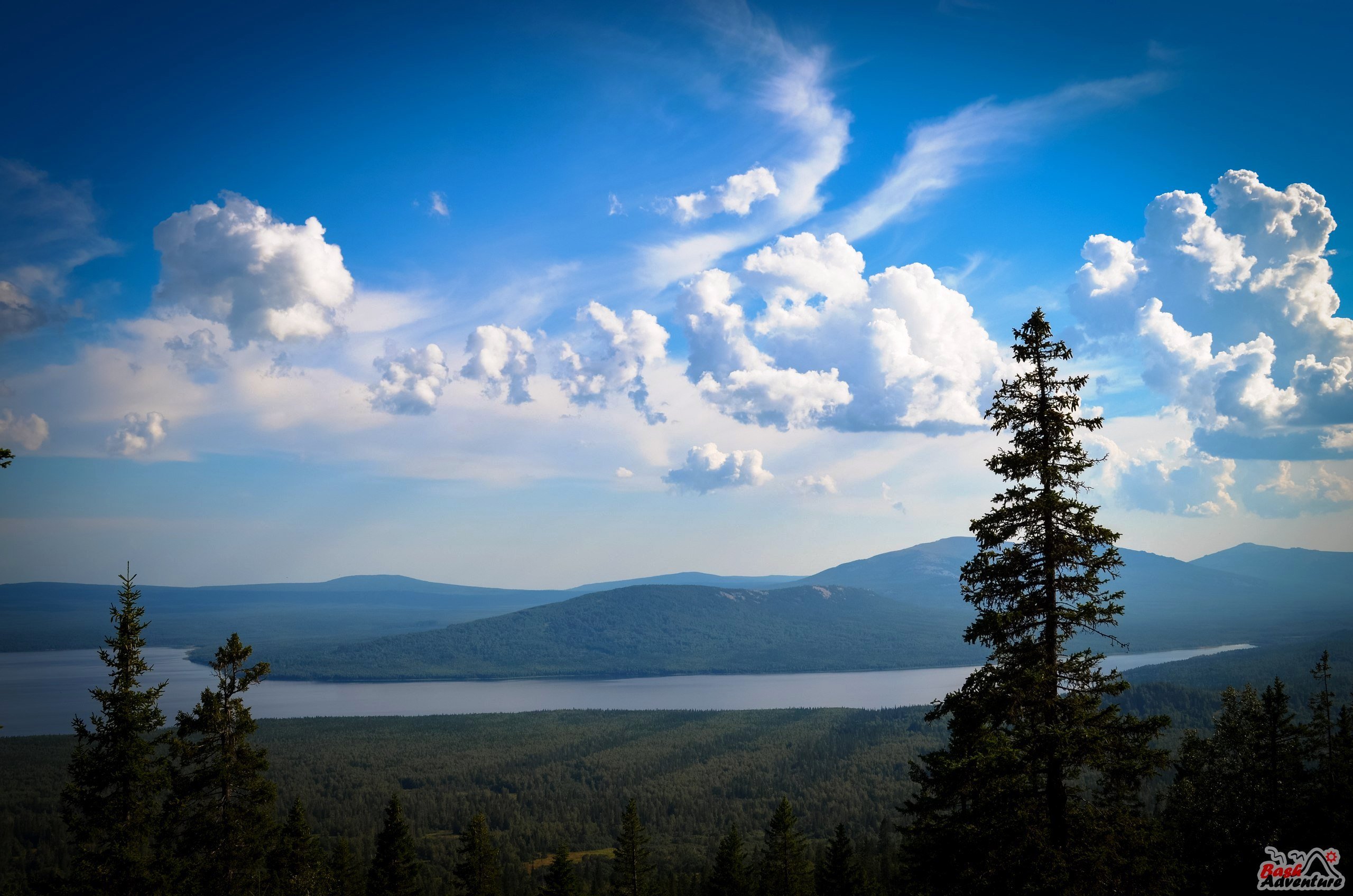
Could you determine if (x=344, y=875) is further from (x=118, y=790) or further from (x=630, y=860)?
(x=118, y=790)

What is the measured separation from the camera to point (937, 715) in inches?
654

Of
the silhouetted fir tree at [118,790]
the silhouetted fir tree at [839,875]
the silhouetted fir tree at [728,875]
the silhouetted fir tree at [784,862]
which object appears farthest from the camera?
the silhouetted fir tree at [728,875]

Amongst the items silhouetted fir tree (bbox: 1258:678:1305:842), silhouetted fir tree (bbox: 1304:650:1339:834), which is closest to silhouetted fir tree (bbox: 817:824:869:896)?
silhouetted fir tree (bbox: 1258:678:1305:842)

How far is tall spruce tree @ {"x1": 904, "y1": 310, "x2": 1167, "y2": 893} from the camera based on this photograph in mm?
15156

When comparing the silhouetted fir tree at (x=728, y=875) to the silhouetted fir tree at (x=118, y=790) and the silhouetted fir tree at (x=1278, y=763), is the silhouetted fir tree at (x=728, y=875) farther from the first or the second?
the silhouetted fir tree at (x=118, y=790)

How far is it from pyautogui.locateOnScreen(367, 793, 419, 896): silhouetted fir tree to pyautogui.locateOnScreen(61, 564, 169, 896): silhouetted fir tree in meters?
19.2

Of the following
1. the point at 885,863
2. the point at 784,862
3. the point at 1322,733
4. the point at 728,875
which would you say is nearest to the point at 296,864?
the point at 728,875

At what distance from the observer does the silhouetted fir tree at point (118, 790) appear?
21.8m

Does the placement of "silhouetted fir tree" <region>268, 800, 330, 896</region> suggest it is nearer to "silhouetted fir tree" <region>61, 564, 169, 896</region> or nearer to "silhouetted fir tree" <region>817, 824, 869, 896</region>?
"silhouetted fir tree" <region>61, 564, 169, 896</region>

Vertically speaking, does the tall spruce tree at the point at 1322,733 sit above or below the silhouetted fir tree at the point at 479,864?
above

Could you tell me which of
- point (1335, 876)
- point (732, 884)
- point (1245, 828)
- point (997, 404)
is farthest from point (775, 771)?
point (997, 404)

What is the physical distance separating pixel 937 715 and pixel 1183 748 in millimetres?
41120
